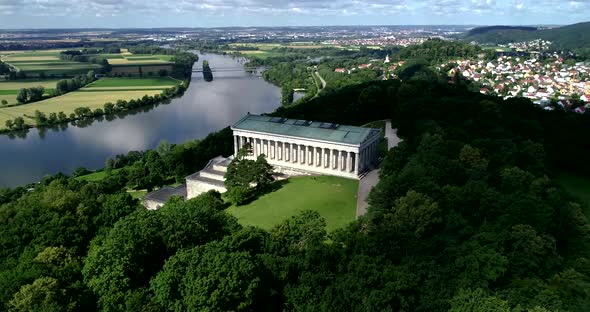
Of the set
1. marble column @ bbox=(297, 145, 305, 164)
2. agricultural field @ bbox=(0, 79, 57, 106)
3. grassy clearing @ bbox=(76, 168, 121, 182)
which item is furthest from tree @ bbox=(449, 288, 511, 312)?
agricultural field @ bbox=(0, 79, 57, 106)

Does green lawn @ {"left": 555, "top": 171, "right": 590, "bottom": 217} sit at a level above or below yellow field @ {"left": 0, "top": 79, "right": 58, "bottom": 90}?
below

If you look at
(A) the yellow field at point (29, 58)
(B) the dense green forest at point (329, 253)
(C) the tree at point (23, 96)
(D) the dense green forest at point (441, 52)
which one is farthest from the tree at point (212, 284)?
(A) the yellow field at point (29, 58)

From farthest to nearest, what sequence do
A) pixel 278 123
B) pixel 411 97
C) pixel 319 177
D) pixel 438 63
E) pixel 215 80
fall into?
pixel 215 80, pixel 438 63, pixel 411 97, pixel 278 123, pixel 319 177

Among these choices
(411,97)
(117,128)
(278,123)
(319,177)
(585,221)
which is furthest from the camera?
(117,128)

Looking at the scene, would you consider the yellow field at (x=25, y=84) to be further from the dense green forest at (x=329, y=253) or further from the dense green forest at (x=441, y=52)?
the dense green forest at (x=441, y=52)

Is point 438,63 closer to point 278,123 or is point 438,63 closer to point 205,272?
point 278,123

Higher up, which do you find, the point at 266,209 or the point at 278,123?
the point at 278,123

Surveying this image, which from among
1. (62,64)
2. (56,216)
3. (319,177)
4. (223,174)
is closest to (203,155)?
(223,174)

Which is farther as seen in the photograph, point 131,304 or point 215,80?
point 215,80

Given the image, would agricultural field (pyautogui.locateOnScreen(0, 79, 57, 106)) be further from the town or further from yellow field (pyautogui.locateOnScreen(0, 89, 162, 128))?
the town
